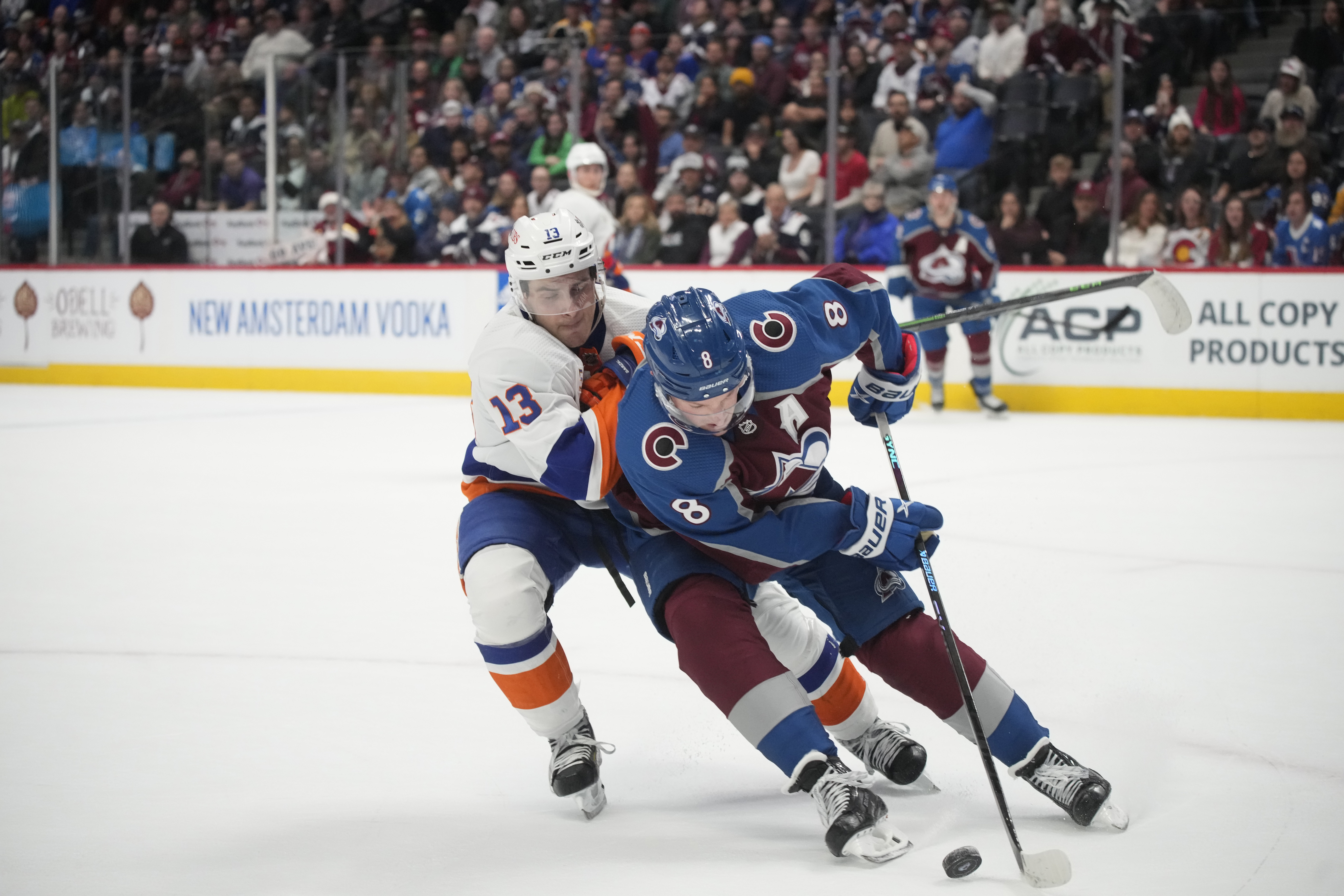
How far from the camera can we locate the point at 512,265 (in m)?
2.57

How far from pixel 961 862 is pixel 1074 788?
322 millimetres

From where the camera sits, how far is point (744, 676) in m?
2.10

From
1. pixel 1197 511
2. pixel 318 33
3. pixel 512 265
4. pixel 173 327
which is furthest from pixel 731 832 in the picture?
pixel 318 33

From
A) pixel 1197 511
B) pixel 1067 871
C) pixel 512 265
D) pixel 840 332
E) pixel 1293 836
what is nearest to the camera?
pixel 1067 871

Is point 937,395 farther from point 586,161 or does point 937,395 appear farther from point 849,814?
point 849,814

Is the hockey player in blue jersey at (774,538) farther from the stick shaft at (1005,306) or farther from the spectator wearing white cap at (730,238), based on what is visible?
the spectator wearing white cap at (730,238)

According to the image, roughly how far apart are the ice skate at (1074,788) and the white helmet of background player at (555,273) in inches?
44.3

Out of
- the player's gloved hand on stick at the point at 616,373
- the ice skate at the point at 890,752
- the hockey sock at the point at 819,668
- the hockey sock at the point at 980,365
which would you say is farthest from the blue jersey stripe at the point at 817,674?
the hockey sock at the point at 980,365

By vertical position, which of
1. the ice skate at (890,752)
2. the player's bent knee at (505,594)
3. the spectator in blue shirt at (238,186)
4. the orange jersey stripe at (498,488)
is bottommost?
the ice skate at (890,752)

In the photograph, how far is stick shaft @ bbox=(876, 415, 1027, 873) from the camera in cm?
202

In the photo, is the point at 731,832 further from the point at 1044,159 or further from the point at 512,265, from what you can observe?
the point at 1044,159

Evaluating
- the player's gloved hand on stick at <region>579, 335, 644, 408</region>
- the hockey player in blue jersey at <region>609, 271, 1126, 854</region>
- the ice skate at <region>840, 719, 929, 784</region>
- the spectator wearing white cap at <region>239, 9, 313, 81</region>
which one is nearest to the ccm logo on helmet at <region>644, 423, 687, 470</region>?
the hockey player in blue jersey at <region>609, 271, 1126, 854</region>

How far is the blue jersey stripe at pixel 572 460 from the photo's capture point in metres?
2.28

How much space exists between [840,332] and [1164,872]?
1007mm
